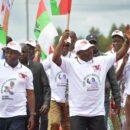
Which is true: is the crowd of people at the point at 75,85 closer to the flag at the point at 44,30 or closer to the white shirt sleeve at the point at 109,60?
the white shirt sleeve at the point at 109,60

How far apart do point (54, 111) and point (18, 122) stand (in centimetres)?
251

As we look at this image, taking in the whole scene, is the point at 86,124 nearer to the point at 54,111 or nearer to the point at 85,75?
the point at 85,75

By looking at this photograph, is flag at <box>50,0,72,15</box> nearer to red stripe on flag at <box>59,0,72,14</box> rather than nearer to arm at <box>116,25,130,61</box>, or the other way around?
red stripe on flag at <box>59,0,72,14</box>

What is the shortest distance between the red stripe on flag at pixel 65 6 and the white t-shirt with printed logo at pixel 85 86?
1525 mm

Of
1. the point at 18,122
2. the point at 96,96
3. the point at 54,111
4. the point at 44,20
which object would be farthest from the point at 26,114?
the point at 44,20

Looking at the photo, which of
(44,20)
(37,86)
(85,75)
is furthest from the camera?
(44,20)

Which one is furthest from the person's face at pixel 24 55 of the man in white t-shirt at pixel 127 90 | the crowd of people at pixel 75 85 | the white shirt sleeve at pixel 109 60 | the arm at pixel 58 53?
the man in white t-shirt at pixel 127 90

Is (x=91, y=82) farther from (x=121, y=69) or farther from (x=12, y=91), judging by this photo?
(x=121, y=69)

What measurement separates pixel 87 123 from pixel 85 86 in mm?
612

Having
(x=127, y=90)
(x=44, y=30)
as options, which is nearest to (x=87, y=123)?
(x=127, y=90)

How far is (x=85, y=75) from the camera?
11.5m

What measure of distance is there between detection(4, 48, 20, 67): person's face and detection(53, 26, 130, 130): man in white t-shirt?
0.66 metres

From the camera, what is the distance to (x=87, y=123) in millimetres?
11688

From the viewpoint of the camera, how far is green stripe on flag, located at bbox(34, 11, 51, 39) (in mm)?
17728
